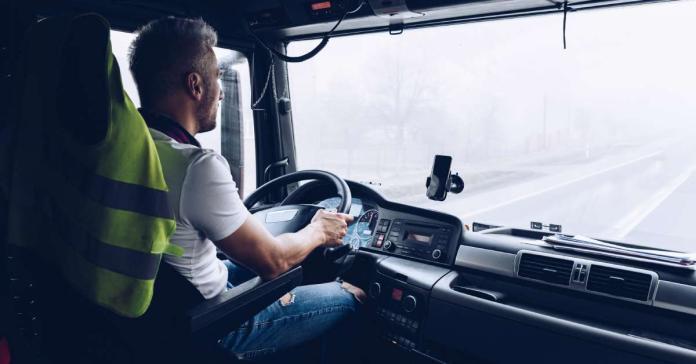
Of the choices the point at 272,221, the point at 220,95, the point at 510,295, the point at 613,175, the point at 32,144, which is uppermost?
the point at 220,95

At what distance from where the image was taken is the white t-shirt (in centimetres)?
133

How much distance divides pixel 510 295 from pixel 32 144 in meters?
1.61

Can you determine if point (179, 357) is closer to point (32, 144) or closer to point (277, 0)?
point (32, 144)

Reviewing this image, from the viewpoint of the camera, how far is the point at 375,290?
2201mm

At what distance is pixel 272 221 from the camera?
6.86ft

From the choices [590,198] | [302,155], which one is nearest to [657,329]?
[590,198]

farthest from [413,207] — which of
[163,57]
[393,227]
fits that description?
[163,57]

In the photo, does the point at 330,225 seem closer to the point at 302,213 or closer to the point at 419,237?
the point at 302,213

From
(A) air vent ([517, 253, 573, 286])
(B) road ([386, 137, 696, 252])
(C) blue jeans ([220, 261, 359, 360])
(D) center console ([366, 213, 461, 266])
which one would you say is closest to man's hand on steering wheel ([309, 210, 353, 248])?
(C) blue jeans ([220, 261, 359, 360])

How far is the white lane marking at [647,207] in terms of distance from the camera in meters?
1.92

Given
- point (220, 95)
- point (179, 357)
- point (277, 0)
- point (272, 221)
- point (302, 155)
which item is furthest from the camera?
point (302, 155)

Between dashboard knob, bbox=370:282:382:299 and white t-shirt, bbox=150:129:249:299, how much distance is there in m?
0.91

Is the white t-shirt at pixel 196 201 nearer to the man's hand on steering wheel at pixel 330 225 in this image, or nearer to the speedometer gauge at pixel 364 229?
the man's hand on steering wheel at pixel 330 225

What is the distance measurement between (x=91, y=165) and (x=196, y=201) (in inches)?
12.1
